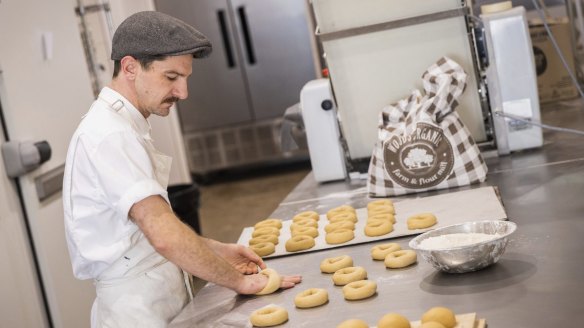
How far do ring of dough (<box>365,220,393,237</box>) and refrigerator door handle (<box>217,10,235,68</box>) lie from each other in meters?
5.22

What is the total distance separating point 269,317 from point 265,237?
0.67 metres

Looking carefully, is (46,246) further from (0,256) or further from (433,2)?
(433,2)

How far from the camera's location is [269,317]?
64.9 inches

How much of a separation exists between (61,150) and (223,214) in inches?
119

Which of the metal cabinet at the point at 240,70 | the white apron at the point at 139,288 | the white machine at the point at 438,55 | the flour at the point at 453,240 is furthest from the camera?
the metal cabinet at the point at 240,70

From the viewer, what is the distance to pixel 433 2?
274 cm

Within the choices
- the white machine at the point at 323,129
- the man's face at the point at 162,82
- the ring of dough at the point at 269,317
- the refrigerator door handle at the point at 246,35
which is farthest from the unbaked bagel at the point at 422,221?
the refrigerator door handle at the point at 246,35

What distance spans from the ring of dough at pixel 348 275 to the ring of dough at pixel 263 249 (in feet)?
1.27

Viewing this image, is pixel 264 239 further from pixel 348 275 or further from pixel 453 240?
pixel 453 240

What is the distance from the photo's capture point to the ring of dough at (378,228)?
2.15 meters

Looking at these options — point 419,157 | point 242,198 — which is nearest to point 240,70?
point 242,198

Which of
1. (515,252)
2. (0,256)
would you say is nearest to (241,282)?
(515,252)

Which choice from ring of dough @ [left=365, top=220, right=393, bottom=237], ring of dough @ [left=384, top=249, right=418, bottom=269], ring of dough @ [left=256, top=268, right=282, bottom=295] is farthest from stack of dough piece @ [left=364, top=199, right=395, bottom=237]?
ring of dough @ [left=256, top=268, right=282, bottom=295]

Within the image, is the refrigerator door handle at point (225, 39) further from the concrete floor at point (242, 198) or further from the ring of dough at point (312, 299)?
the ring of dough at point (312, 299)
